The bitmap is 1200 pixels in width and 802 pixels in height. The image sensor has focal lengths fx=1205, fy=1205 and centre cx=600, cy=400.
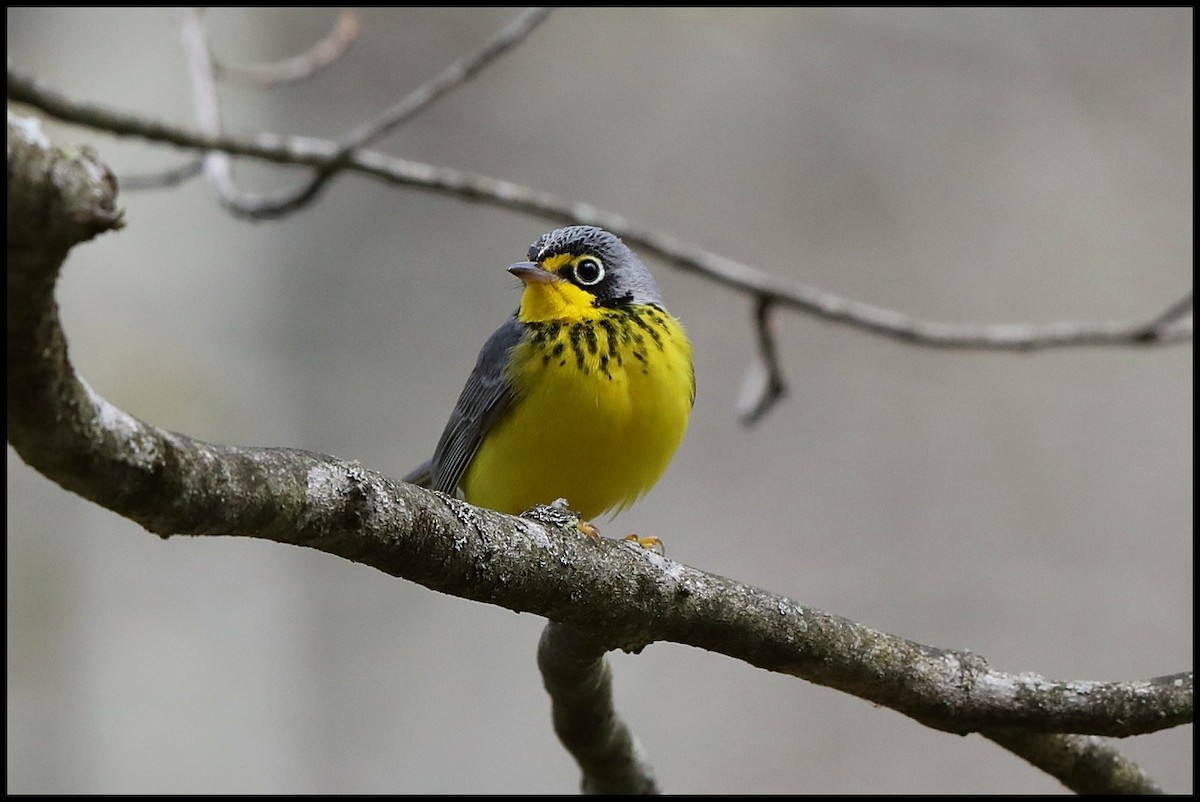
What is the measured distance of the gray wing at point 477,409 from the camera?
414cm

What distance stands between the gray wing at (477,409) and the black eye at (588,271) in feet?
0.91

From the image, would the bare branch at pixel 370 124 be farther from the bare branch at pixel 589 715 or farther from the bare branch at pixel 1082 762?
the bare branch at pixel 1082 762

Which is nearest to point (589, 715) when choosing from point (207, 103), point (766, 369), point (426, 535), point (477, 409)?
point (477, 409)

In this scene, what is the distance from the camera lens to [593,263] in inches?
172

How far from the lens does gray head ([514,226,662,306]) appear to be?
435cm

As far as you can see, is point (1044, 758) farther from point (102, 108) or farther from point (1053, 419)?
point (1053, 419)

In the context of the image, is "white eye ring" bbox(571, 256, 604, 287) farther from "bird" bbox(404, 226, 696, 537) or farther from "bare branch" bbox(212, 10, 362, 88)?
"bare branch" bbox(212, 10, 362, 88)

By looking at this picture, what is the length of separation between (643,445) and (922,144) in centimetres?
771

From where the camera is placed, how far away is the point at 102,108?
13.8ft

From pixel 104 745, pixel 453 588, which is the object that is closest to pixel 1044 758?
pixel 453 588

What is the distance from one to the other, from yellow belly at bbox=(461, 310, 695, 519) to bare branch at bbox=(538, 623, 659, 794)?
738 millimetres

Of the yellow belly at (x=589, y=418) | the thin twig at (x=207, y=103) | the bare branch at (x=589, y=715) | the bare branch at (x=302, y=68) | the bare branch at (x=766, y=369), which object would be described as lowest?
the bare branch at (x=589, y=715)

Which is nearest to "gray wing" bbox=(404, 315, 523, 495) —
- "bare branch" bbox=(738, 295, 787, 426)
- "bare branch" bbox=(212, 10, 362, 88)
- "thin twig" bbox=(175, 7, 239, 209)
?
"bare branch" bbox=(738, 295, 787, 426)

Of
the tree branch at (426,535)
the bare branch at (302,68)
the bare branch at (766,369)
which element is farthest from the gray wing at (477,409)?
the bare branch at (302,68)
